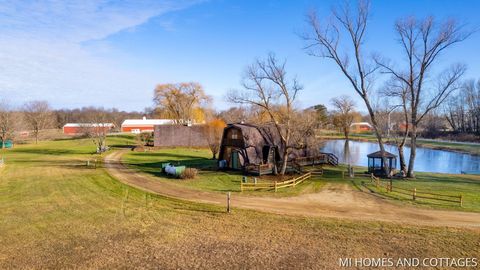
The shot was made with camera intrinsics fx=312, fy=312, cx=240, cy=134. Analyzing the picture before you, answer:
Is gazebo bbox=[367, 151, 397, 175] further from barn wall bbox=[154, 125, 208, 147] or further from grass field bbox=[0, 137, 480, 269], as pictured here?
barn wall bbox=[154, 125, 208, 147]

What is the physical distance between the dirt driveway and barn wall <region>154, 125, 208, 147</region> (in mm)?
31238

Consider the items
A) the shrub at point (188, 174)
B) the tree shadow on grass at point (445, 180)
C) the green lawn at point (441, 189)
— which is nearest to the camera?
the green lawn at point (441, 189)

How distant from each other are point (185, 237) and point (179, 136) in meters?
43.5

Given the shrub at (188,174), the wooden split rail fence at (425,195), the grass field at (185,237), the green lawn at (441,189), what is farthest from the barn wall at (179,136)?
the wooden split rail fence at (425,195)

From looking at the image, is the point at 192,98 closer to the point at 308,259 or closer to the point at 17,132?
the point at 17,132

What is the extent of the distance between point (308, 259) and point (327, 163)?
26.0 meters

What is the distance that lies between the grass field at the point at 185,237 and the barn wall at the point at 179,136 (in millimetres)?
35561

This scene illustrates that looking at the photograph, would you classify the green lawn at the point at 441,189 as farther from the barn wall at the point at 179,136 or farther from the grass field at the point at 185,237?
the barn wall at the point at 179,136

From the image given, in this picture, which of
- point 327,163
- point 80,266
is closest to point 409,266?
point 80,266

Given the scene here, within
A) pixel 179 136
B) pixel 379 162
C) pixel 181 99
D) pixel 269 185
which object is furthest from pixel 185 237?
pixel 181 99

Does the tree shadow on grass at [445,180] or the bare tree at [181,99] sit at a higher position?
the bare tree at [181,99]

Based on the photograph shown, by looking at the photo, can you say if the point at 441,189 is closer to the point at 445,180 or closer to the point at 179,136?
the point at 445,180

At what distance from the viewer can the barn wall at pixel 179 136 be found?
178ft

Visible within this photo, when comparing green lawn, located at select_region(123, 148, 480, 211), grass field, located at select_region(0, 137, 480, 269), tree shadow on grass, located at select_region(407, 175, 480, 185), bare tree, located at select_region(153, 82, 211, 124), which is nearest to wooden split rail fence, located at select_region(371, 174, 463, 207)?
green lawn, located at select_region(123, 148, 480, 211)
